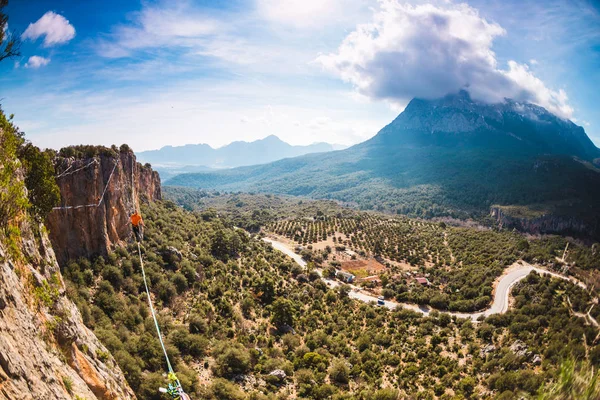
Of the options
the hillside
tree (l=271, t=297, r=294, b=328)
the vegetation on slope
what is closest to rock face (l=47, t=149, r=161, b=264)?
the hillside

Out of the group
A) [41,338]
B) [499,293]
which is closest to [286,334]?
[41,338]

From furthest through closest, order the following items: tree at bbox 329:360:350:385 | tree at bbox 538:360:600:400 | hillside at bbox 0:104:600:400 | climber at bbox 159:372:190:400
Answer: tree at bbox 329:360:350:385 < hillside at bbox 0:104:600:400 < climber at bbox 159:372:190:400 < tree at bbox 538:360:600:400

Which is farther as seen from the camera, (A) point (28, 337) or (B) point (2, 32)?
(B) point (2, 32)

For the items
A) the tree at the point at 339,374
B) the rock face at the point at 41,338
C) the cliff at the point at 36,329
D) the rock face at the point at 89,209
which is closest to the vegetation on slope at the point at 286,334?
the tree at the point at 339,374

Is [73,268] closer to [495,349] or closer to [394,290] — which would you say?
[495,349]

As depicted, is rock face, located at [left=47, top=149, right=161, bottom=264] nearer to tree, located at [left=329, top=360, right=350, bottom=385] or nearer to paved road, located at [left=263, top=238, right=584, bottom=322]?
tree, located at [left=329, top=360, right=350, bottom=385]

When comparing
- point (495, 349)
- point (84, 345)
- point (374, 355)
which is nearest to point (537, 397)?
point (84, 345)
